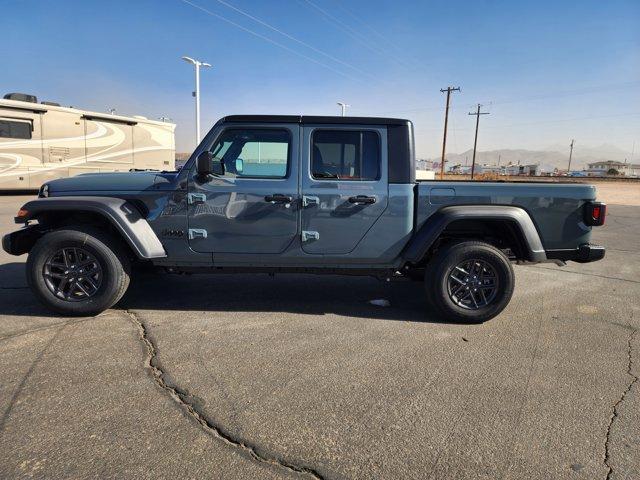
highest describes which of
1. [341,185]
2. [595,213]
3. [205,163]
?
[205,163]

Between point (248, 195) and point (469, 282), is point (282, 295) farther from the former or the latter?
point (469, 282)

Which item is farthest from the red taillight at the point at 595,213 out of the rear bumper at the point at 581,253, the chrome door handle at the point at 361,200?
the chrome door handle at the point at 361,200

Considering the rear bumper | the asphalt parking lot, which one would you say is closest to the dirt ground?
the rear bumper

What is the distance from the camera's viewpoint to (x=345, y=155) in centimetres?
436

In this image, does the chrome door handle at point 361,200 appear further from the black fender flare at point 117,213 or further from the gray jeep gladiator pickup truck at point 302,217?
the black fender flare at point 117,213

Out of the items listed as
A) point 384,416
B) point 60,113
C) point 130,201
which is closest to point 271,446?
point 384,416

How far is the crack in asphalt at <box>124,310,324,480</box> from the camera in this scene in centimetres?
222

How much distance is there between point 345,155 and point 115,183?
2.25 meters

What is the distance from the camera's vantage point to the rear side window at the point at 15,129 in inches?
567

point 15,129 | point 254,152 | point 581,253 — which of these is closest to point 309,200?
point 254,152

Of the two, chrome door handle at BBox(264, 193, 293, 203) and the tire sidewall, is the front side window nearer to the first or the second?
chrome door handle at BBox(264, 193, 293, 203)

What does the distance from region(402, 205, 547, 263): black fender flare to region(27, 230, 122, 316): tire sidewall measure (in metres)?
2.80

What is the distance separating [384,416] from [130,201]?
307 centimetres

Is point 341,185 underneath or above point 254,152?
underneath
